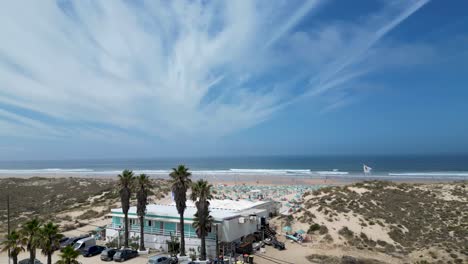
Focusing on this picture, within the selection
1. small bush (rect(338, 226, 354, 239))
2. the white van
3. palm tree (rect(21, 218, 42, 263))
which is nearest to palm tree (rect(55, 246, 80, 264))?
palm tree (rect(21, 218, 42, 263))

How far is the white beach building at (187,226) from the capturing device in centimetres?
3036

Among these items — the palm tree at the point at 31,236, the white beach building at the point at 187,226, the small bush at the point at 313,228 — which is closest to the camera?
the palm tree at the point at 31,236

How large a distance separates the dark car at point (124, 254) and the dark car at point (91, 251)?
3582mm

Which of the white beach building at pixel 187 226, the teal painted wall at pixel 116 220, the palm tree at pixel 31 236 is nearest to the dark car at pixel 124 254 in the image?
the white beach building at pixel 187 226

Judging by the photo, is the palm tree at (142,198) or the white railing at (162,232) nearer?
the white railing at (162,232)

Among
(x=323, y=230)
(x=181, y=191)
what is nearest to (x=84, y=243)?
(x=181, y=191)

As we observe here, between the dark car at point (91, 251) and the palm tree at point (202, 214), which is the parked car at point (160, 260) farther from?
the dark car at point (91, 251)

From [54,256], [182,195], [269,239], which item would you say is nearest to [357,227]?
[269,239]

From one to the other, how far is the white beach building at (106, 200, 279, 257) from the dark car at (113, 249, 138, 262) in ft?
8.83

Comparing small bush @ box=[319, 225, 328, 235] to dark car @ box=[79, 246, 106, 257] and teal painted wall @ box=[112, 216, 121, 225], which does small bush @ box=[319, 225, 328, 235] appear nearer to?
teal painted wall @ box=[112, 216, 121, 225]

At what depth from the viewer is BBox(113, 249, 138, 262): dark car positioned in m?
29.0

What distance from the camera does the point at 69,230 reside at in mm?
40281

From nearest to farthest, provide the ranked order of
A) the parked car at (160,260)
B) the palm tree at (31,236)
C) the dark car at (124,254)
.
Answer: the palm tree at (31,236), the parked car at (160,260), the dark car at (124,254)

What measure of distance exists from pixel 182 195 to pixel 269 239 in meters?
11.5
